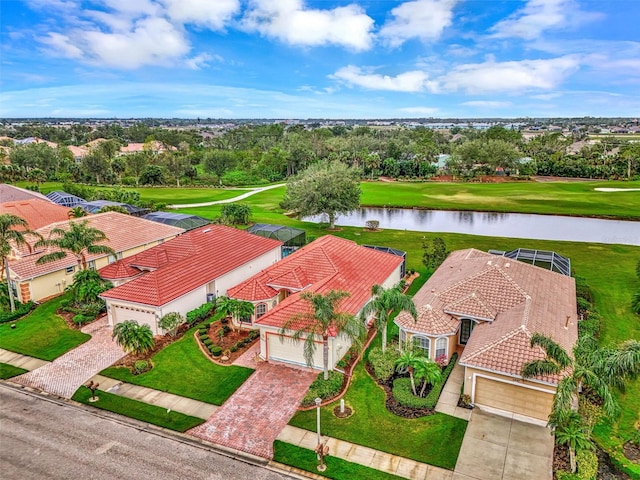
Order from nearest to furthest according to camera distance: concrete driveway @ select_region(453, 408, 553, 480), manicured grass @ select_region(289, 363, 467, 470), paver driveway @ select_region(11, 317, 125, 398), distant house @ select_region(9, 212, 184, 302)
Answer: concrete driveway @ select_region(453, 408, 553, 480)
manicured grass @ select_region(289, 363, 467, 470)
paver driveway @ select_region(11, 317, 125, 398)
distant house @ select_region(9, 212, 184, 302)

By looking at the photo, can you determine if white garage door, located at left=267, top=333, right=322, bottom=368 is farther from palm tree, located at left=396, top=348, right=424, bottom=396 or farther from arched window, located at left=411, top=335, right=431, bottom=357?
arched window, located at left=411, top=335, right=431, bottom=357

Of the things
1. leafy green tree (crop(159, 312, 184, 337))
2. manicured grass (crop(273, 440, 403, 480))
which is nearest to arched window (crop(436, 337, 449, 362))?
manicured grass (crop(273, 440, 403, 480))

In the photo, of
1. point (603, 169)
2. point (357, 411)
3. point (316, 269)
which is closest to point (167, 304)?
point (316, 269)

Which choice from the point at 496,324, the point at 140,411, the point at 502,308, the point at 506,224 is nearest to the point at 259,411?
the point at 140,411

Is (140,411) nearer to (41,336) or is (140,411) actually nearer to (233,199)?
(41,336)

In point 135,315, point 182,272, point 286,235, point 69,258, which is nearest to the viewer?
point 135,315

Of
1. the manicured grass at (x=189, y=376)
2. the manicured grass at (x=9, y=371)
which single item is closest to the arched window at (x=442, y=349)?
the manicured grass at (x=189, y=376)

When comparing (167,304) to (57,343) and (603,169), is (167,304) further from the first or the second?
(603,169)
